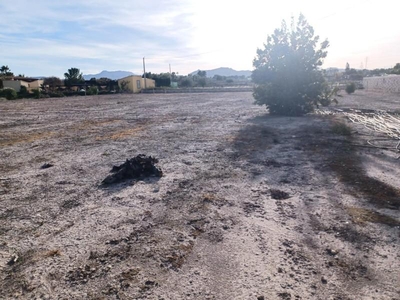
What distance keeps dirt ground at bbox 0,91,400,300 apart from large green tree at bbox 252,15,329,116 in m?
10.2

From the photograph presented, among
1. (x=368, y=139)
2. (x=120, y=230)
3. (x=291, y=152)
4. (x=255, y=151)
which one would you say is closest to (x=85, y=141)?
(x=255, y=151)

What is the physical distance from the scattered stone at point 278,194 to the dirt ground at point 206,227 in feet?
0.06

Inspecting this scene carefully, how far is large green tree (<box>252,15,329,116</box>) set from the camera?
18.7 meters

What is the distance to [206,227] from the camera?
15.2 ft

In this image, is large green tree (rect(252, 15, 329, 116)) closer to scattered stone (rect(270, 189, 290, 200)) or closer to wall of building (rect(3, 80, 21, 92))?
scattered stone (rect(270, 189, 290, 200))

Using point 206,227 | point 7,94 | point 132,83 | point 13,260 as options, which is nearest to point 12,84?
point 7,94

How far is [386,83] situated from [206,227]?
47.3 m

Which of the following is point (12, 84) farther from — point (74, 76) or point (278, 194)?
point (278, 194)

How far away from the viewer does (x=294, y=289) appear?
3.24m

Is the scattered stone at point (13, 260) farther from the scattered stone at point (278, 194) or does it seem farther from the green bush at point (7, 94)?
the green bush at point (7, 94)

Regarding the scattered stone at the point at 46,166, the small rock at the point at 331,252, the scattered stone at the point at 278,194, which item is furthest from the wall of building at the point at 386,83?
the small rock at the point at 331,252

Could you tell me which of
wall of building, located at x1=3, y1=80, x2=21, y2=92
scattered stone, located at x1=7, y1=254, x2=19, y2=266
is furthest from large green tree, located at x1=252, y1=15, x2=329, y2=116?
wall of building, located at x1=3, y1=80, x2=21, y2=92

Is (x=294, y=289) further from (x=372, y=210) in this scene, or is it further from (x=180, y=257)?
(x=372, y=210)

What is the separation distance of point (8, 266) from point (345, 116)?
1773 centimetres
